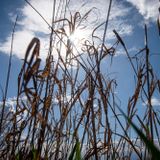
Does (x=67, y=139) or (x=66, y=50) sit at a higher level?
(x=66, y=50)

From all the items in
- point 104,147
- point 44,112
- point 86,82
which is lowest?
point 104,147

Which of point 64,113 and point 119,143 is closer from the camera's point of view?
point 64,113

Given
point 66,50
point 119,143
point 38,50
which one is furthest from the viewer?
point 119,143

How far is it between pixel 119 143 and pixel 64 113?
0.78 meters

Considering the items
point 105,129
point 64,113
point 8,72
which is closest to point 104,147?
point 105,129

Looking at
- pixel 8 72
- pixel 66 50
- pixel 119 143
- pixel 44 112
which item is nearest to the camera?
pixel 44 112

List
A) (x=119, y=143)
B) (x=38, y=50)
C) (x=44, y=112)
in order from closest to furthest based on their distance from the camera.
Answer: (x=38, y=50) < (x=44, y=112) < (x=119, y=143)

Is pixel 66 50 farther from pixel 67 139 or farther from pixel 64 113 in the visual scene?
pixel 67 139

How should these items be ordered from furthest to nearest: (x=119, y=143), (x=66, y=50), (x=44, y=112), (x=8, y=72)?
(x=119, y=143)
(x=66, y=50)
(x=8, y=72)
(x=44, y=112)

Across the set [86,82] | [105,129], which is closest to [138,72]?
[86,82]

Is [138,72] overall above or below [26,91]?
above

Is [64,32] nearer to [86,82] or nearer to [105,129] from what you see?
[86,82]

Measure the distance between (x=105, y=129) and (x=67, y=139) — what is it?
1.68 ft

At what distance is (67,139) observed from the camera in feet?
7.84
